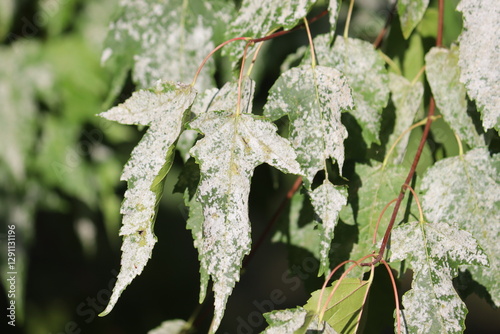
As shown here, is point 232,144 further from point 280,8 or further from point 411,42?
point 411,42

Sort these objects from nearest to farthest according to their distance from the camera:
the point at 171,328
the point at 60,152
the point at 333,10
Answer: the point at 333,10
the point at 171,328
the point at 60,152

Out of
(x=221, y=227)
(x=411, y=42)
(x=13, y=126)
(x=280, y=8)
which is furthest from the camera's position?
(x=13, y=126)

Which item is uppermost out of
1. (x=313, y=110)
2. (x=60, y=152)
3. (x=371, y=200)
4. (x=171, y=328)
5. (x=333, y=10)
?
(x=333, y=10)

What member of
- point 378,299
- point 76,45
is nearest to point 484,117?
point 378,299

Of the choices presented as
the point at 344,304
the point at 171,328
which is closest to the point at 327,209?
the point at 344,304

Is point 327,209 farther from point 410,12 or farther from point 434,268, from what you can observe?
point 410,12

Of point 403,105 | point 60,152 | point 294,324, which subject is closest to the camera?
point 294,324

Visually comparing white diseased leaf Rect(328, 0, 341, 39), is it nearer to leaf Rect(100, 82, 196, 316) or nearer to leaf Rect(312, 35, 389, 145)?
leaf Rect(312, 35, 389, 145)
